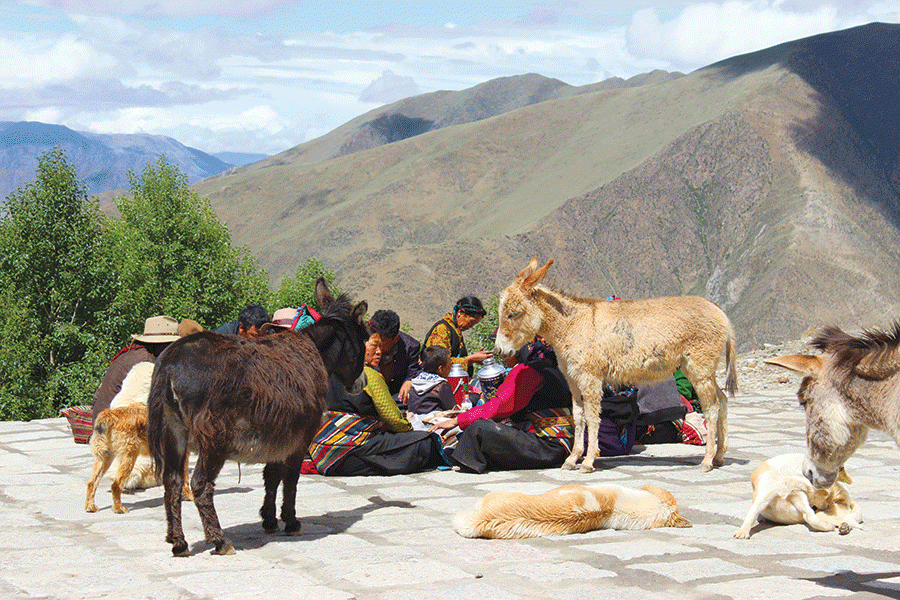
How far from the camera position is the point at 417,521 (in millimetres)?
5898

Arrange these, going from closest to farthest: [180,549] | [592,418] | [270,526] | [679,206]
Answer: [180,549], [270,526], [592,418], [679,206]

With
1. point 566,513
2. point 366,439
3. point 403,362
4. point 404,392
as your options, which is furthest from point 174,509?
point 403,362

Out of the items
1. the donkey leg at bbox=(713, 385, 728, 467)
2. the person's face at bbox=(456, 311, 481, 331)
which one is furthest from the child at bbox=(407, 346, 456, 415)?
the donkey leg at bbox=(713, 385, 728, 467)

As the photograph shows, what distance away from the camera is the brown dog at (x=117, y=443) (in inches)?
249

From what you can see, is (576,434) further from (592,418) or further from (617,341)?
(617,341)

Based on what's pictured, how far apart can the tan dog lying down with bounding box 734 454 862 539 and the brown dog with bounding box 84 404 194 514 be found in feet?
13.9

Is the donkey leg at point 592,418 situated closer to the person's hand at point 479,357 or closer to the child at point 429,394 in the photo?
the child at point 429,394

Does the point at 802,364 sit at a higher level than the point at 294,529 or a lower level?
higher

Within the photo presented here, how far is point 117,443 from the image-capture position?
253 inches

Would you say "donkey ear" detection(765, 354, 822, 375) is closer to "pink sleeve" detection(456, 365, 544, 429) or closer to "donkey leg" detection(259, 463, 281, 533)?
"donkey leg" detection(259, 463, 281, 533)

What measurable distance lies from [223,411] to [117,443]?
2.02 meters

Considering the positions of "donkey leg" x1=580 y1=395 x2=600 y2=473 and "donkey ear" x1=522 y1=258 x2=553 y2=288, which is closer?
"donkey leg" x1=580 y1=395 x2=600 y2=473

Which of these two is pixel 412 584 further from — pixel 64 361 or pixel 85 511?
pixel 64 361

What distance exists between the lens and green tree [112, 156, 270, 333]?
33125 millimetres
